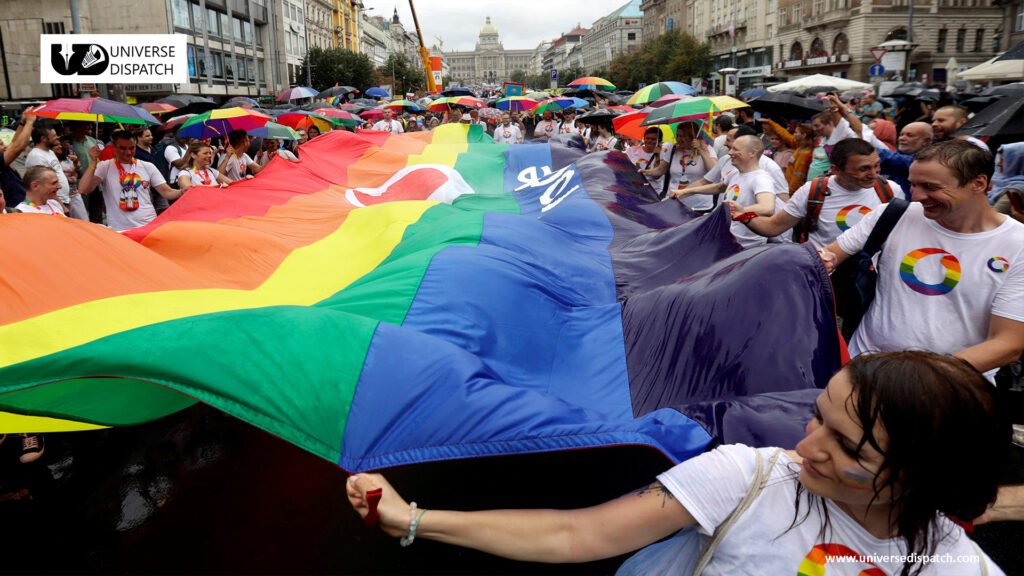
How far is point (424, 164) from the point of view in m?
7.34

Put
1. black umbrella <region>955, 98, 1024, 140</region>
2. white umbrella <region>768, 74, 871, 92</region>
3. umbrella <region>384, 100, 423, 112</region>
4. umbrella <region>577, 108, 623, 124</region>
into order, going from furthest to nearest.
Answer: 1. umbrella <region>384, 100, 423, 112</region>
2. white umbrella <region>768, 74, 871, 92</region>
3. umbrella <region>577, 108, 623, 124</region>
4. black umbrella <region>955, 98, 1024, 140</region>

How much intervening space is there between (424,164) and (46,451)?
4.53 metres

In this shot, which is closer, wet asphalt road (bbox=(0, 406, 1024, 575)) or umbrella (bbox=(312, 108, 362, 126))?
wet asphalt road (bbox=(0, 406, 1024, 575))

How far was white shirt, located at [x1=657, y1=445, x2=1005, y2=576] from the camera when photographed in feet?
4.37

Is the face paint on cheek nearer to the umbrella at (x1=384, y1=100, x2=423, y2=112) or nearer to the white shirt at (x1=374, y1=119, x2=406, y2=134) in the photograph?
the white shirt at (x1=374, y1=119, x2=406, y2=134)

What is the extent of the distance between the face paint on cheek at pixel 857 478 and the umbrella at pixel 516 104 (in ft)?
65.8

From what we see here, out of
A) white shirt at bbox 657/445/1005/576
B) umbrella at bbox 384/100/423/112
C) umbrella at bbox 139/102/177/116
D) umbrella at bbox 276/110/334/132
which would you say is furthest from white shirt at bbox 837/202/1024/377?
umbrella at bbox 384/100/423/112

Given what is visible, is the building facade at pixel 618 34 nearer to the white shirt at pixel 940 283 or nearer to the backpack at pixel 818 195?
the backpack at pixel 818 195

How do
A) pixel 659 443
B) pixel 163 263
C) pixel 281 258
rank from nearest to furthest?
pixel 659 443
pixel 163 263
pixel 281 258

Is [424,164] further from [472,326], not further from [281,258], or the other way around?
[472,326]

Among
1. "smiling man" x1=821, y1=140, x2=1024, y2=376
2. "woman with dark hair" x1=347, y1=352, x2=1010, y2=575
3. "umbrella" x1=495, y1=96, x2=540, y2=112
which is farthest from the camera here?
"umbrella" x1=495, y1=96, x2=540, y2=112

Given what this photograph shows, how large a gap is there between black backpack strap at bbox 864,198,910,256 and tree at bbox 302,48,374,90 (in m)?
50.4

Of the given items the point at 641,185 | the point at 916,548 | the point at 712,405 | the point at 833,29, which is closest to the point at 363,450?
the point at 712,405

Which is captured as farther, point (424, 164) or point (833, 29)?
point (833, 29)
